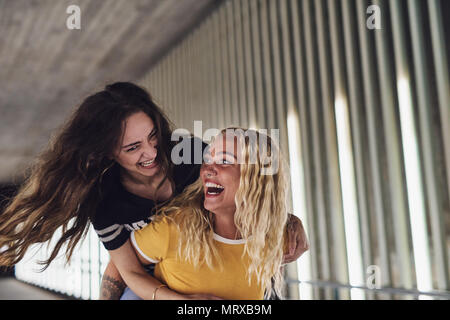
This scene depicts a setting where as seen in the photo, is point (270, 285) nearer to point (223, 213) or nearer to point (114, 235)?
point (223, 213)

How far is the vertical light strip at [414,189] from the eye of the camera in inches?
86.3

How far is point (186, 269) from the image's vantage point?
147 cm

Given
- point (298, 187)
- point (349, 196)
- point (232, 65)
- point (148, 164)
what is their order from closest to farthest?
point (148, 164)
point (349, 196)
point (298, 187)
point (232, 65)

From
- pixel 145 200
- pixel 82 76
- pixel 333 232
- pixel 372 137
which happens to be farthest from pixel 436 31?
pixel 82 76

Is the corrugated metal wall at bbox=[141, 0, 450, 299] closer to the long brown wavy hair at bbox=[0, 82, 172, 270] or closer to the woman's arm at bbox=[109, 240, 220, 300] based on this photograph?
the long brown wavy hair at bbox=[0, 82, 172, 270]

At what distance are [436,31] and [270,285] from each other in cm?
157

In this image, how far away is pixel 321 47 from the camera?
2.72 m

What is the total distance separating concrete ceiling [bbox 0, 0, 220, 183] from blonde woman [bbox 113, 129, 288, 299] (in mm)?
1961

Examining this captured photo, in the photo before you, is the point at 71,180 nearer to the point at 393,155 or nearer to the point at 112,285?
the point at 112,285

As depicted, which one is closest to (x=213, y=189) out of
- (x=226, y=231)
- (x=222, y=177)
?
(x=222, y=177)

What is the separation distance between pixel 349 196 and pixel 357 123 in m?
0.44

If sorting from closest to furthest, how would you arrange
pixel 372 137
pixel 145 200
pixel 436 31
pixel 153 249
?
pixel 153 249
pixel 145 200
pixel 436 31
pixel 372 137
